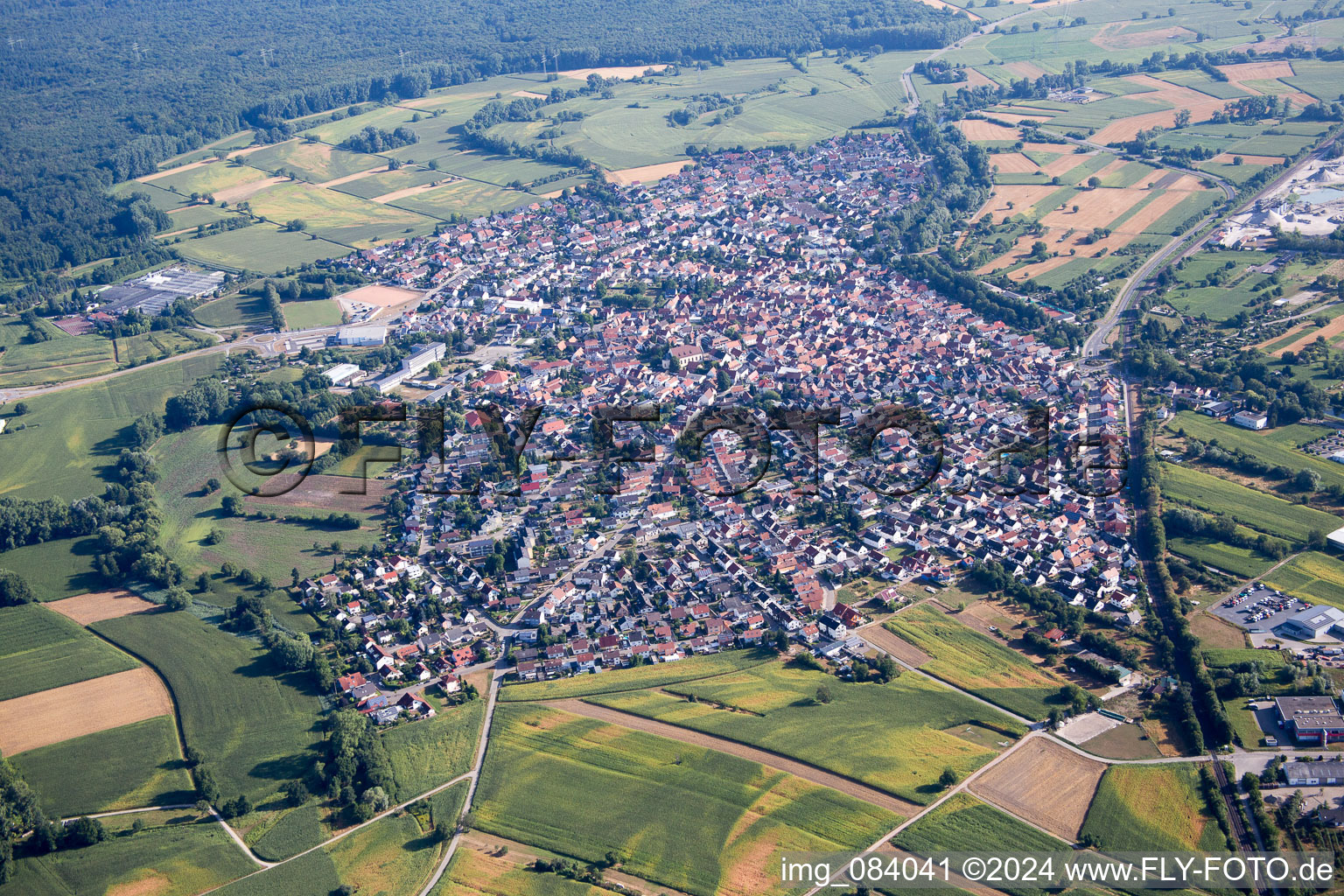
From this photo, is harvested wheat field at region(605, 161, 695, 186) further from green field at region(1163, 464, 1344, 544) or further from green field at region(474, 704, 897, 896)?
green field at region(474, 704, 897, 896)

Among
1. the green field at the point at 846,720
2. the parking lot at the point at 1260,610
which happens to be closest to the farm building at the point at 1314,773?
the parking lot at the point at 1260,610

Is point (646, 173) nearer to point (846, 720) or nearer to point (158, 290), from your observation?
point (158, 290)

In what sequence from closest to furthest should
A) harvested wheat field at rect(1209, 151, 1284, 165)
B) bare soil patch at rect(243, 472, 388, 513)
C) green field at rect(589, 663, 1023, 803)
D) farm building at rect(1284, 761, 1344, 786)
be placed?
1. farm building at rect(1284, 761, 1344, 786)
2. green field at rect(589, 663, 1023, 803)
3. bare soil patch at rect(243, 472, 388, 513)
4. harvested wheat field at rect(1209, 151, 1284, 165)

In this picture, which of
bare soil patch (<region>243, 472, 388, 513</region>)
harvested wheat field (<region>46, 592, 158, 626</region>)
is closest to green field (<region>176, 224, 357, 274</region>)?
bare soil patch (<region>243, 472, 388, 513</region>)

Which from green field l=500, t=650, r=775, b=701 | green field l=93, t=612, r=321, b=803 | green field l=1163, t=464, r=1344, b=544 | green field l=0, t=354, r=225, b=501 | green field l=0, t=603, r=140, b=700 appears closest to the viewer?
green field l=93, t=612, r=321, b=803

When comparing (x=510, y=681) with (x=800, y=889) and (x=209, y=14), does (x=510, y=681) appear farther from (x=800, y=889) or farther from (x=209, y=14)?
(x=209, y=14)

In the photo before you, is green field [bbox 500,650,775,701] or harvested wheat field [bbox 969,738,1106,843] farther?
green field [bbox 500,650,775,701]

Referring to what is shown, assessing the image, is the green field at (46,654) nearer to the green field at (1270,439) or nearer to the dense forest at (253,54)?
the green field at (1270,439)
